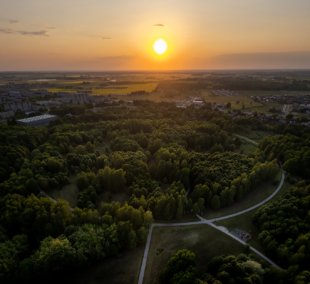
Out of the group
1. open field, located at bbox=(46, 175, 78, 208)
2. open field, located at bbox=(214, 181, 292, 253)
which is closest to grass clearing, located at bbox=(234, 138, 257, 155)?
open field, located at bbox=(214, 181, 292, 253)

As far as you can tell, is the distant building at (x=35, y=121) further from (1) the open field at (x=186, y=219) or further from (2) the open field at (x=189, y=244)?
(2) the open field at (x=189, y=244)

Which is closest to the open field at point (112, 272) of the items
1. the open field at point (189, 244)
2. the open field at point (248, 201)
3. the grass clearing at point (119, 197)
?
the open field at point (189, 244)

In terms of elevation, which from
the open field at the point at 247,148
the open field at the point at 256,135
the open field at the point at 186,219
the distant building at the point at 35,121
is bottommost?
the open field at the point at 186,219

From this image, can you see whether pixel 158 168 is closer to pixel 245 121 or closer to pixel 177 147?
pixel 177 147

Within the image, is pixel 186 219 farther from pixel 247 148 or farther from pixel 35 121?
Answer: pixel 35 121

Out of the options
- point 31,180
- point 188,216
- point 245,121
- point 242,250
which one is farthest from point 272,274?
point 245,121
